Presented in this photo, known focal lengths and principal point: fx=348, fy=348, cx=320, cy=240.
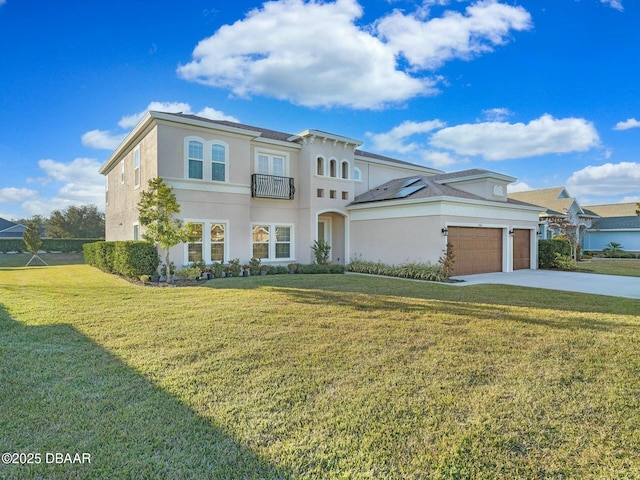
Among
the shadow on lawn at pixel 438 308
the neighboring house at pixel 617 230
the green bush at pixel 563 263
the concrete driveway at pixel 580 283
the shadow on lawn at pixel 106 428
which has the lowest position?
the shadow on lawn at pixel 106 428

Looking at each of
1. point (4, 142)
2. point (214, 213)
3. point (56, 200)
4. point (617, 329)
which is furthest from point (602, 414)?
point (56, 200)

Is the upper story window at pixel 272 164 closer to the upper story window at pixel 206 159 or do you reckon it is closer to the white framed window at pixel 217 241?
the upper story window at pixel 206 159

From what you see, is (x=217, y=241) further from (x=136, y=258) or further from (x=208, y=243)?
(x=136, y=258)

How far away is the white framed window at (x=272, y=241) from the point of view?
16.6 meters

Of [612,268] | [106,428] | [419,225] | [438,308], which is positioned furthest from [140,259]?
[612,268]

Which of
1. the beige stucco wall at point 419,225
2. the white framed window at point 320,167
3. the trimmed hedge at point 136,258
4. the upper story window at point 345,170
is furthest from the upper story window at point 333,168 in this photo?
the trimmed hedge at point 136,258

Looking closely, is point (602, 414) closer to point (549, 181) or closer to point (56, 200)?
point (549, 181)

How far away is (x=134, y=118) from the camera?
1580 centimetres

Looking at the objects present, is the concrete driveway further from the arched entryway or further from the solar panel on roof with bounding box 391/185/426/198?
→ the arched entryway

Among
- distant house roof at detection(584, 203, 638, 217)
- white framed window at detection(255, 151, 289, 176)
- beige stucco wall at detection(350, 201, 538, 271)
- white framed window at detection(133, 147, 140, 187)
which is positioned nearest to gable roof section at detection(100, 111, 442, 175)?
white framed window at detection(133, 147, 140, 187)

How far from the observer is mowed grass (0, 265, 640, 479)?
276cm

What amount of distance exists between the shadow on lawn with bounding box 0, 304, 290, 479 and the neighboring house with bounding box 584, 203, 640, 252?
4275cm

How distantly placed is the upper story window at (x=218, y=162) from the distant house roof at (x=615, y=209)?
40413 millimetres

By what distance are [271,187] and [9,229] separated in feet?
172
